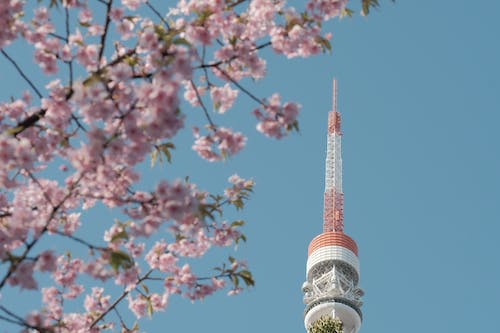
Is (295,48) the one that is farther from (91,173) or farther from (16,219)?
(16,219)

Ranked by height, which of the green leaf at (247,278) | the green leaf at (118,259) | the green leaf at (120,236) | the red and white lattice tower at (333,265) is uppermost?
the red and white lattice tower at (333,265)

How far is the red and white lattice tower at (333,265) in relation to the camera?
74.8 m

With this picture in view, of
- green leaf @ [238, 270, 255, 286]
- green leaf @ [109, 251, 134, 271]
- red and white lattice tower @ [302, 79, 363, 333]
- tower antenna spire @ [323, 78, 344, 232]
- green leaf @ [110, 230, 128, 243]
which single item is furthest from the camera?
tower antenna spire @ [323, 78, 344, 232]

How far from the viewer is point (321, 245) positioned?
78688mm

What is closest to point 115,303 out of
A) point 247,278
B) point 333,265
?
point 247,278

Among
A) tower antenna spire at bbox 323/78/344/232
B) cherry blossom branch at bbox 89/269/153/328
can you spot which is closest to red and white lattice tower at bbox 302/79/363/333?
tower antenna spire at bbox 323/78/344/232

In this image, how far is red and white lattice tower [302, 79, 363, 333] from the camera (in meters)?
74.8

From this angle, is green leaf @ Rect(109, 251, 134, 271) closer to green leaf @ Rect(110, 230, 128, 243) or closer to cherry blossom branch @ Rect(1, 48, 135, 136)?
green leaf @ Rect(110, 230, 128, 243)

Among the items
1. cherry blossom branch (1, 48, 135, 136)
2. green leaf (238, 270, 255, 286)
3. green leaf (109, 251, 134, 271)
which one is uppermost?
cherry blossom branch (1, 48, 135, 136)

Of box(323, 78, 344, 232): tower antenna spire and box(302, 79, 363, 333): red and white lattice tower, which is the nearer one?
box(302, 79, 363, 333): red and white lattice tower

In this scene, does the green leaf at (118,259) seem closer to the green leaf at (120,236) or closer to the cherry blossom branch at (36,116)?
the green leaf at (120,236)

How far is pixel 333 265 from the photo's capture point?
78312 millimetres

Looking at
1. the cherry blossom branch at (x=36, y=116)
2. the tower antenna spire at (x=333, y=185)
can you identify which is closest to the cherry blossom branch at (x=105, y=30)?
the cherry blossom branch at (x=36, y=116)

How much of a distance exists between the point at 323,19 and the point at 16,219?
12.0ft
